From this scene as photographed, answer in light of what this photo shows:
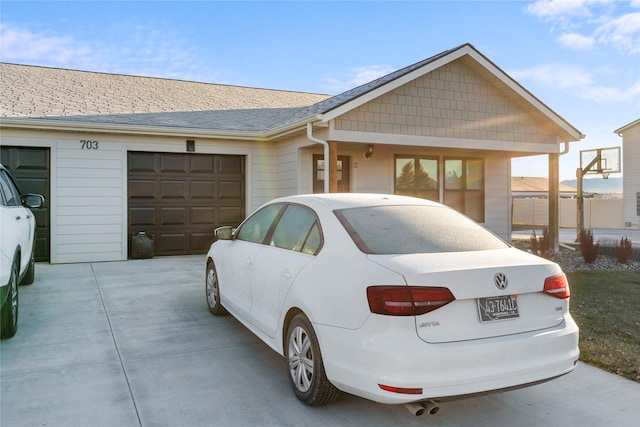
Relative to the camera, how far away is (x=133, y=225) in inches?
438

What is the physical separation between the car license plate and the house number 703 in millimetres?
9929

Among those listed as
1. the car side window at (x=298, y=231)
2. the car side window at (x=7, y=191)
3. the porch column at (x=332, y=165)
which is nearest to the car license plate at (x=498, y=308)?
the car side window at (x=298, y=231)

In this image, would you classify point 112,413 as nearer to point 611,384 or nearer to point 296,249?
point 296,249

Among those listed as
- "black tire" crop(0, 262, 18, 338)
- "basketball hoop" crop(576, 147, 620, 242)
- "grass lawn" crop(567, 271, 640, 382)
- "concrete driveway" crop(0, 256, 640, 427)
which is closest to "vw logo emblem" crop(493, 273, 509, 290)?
"concrete driveway" crop(0, 256, 640, 427)

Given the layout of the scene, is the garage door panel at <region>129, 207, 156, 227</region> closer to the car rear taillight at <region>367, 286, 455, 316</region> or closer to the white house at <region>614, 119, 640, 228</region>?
the car rear taillight at <region>367, 286, 455, 316</region>

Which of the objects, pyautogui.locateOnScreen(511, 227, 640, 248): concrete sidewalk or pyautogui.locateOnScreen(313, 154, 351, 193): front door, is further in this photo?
pyautogui.locateOnScreen(511, 227, 640, 248): concrete sidewalk

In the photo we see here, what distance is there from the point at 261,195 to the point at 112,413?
916 cm

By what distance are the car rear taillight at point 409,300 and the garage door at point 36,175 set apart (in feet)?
32.0

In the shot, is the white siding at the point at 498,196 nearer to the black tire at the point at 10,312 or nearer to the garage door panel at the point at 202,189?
the garage door panel at the point at 202,189

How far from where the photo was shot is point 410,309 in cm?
271

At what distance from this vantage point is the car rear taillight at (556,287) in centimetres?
310

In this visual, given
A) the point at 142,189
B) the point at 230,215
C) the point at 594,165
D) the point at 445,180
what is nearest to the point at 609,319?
the point at 445,180

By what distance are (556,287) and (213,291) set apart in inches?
152

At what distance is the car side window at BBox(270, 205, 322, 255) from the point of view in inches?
143
